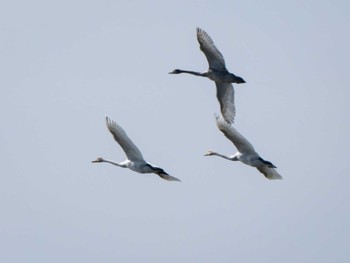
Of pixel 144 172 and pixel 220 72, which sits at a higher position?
pixel 220 72

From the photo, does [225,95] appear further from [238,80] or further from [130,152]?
[130,152]

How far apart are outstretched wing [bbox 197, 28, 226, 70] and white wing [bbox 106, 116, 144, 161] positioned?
5062 mm

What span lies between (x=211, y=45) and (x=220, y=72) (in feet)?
5.84

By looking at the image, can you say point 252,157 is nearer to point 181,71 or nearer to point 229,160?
point 229,160

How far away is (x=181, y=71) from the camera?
80.2 metres

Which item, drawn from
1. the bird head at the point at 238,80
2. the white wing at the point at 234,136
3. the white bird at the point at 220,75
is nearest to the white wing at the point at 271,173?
the white wing at the point at 234,136

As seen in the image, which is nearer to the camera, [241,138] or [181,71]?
[241,138]

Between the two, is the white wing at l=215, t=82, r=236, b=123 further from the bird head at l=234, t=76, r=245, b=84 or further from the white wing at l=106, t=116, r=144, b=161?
the white wing at l=106, t=116, r=144, b=161

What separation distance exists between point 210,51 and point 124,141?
17.9 feet

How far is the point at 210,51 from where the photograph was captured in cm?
7456

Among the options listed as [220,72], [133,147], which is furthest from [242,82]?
[133,147]

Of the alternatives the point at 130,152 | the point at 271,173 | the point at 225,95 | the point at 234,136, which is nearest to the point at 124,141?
the point at 130,152

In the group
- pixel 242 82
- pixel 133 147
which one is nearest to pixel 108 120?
pixel 133 147

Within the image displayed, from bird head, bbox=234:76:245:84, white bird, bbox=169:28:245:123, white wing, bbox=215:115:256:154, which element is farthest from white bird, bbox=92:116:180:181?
bird head, bbox=234:76:245:84
